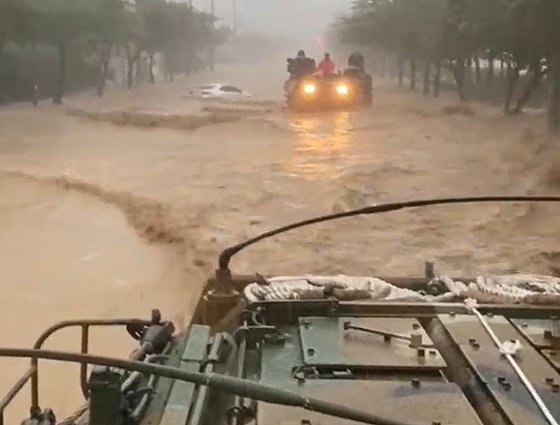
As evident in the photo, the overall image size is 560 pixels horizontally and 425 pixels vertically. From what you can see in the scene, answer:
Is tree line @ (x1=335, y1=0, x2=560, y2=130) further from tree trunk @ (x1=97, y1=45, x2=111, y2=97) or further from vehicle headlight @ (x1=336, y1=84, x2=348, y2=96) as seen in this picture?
tree trunk @ (x1=97, y1=45, x2=111, y2=97)

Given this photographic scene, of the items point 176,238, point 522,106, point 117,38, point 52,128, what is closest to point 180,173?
point 176,238

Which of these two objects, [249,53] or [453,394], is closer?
[453,394]

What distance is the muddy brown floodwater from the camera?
11312 millimetres

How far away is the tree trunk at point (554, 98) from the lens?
2416cm

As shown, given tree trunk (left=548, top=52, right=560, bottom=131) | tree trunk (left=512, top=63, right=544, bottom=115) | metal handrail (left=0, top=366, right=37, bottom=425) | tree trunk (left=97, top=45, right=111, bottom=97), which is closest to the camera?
metal handrail (left=0, top=366, right=37, bottom=425)

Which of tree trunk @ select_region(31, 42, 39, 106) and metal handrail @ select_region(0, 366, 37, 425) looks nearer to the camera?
metal handrail @ select_region(0, 366, 37, 425)

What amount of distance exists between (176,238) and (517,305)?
397 inches

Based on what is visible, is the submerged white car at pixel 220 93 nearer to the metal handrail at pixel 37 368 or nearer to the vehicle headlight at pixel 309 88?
the vehicle headlight at pixel 309 88

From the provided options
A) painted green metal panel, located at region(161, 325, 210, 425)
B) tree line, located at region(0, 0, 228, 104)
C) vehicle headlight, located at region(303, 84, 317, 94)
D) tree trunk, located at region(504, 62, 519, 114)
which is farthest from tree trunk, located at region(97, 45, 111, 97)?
painted green metal panel, located at region(161, 325, 210, 425)

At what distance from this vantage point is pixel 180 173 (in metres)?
19.3

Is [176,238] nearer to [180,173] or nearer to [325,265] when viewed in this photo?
[325,265]

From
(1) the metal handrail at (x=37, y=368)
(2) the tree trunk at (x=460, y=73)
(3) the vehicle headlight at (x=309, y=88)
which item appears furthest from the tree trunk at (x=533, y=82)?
(1) the metal handrail at (x=37, y=368)

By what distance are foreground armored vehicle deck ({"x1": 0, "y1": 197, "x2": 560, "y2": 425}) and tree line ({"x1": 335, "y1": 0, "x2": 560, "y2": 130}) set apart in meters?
18.9

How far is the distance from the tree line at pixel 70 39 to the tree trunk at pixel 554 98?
16.9m
